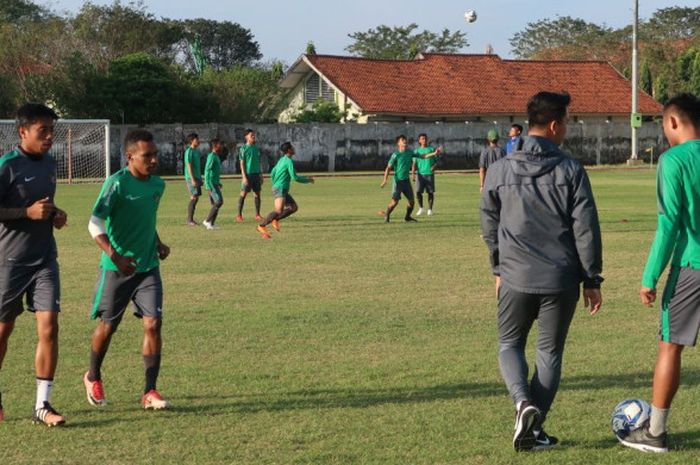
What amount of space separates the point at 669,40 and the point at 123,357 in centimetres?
8421

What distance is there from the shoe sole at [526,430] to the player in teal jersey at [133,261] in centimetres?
247

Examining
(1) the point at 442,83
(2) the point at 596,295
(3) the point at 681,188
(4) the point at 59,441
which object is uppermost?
(1) the point at 442,83

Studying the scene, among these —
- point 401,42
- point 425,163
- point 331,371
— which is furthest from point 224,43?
point 331,371

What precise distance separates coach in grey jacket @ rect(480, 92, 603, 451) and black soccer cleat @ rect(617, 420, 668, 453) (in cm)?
44

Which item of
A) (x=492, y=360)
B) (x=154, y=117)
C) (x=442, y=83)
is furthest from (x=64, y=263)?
(x=442, y=83)

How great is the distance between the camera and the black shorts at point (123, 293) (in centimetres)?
775

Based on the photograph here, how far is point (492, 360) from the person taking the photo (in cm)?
933

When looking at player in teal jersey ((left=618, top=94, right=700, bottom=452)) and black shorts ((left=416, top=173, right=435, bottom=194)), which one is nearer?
player in teal jersey ((left=618, top=94, right=700, bottom=452))

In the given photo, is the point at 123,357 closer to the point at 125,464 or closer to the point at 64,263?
the point at 125,464

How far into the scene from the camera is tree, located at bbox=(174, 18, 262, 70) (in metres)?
106

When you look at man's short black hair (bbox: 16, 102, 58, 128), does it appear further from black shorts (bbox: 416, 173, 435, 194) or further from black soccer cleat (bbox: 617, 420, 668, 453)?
black shorts (bbox: 416, 173, 435, 194)

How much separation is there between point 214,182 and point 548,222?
17.6 metres

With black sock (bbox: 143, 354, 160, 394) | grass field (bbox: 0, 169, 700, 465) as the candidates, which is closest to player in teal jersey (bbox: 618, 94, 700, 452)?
grass field (bbox: 0, 169, 700, 465)

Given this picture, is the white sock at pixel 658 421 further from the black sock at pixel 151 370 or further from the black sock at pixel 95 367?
the black sock at pixel 95 367
